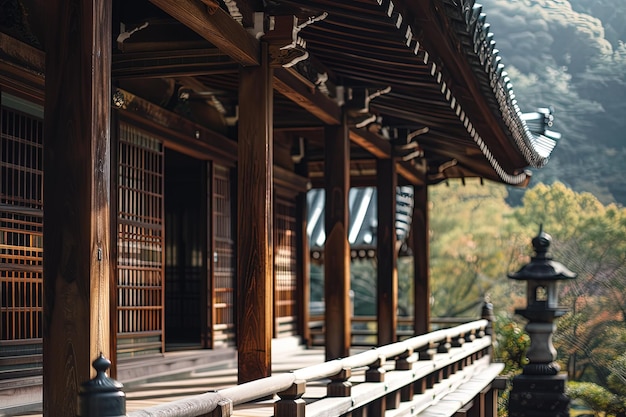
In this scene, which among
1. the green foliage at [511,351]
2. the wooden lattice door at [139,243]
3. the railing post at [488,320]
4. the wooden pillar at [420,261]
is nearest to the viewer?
the wooden lattice door at [139,243]

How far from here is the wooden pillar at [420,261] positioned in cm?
1508

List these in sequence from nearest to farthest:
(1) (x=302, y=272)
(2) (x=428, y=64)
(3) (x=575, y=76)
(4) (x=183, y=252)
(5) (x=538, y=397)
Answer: (2) (x=428, y=64)
(4) (x=183, y=252)
(1) (x=302, y=272)
(5) (x=538, y=397)
(3) (x=575, y=76)

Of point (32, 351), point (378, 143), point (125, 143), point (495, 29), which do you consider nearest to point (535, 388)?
point (378, 143)

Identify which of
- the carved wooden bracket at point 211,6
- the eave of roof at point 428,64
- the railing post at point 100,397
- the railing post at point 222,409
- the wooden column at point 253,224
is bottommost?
the railing post at point 222,409

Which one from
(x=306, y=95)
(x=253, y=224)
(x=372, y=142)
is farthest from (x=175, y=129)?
(x=253, y=224)

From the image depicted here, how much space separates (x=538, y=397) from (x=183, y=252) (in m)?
6.35

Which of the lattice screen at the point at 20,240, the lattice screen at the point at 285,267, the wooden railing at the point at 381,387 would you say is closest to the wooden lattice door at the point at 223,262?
the lattice screen at the point at 285,267

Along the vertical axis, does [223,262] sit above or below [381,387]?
above

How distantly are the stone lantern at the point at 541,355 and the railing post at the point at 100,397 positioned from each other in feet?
41.6

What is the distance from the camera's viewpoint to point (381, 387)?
25.8 feet

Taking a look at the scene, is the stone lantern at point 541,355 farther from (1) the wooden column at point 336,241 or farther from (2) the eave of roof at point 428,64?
(1) the wooden column at point 336,241

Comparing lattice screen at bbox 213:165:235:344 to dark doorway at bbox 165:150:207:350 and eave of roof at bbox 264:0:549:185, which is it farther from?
eave of roof at bbox 264:0:549:185

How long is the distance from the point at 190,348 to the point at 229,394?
21.9 feet

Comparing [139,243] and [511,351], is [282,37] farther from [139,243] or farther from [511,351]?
[511,351]
